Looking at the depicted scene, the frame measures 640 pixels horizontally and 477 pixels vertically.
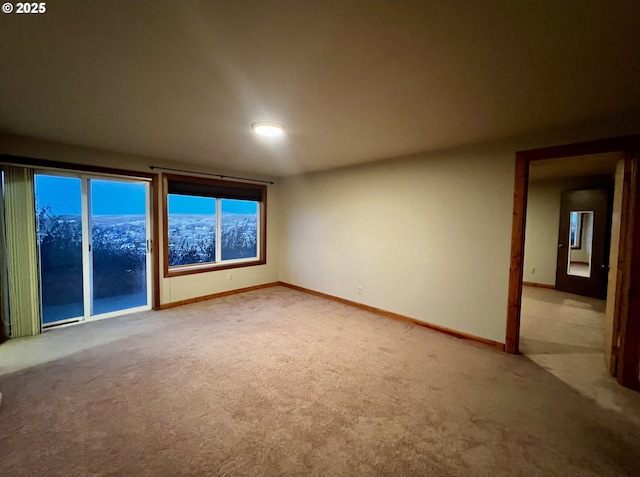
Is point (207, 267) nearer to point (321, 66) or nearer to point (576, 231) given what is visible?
point (321, 66)

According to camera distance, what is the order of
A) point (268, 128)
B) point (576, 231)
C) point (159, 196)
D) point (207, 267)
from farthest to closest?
point (576, 231) < point (207, 267) < point (159, 196) < point (268, 128)

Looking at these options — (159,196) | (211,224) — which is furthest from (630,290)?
(159,196)

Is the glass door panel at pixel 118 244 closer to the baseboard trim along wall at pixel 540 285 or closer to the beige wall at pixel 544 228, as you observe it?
the beige wall at pixel 544 228

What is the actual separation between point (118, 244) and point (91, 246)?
Result: 335 millimetres

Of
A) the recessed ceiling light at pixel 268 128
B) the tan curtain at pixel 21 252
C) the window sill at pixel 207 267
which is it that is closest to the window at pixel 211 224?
the window sill at pixel 207 267

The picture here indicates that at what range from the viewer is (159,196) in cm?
414

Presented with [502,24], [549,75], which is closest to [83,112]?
[502,24]

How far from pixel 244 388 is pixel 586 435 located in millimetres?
2390

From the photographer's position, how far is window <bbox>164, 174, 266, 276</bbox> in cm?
446

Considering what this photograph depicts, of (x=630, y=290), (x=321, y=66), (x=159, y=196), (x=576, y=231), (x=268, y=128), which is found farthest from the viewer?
(x=576, y=231)

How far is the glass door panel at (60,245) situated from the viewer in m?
3.35

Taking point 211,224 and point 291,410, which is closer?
point 291,410

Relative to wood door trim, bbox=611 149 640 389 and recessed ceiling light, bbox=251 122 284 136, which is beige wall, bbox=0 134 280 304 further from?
wood door trim, bbox=611 149 640 389

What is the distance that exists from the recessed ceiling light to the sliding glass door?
7.95 feet
